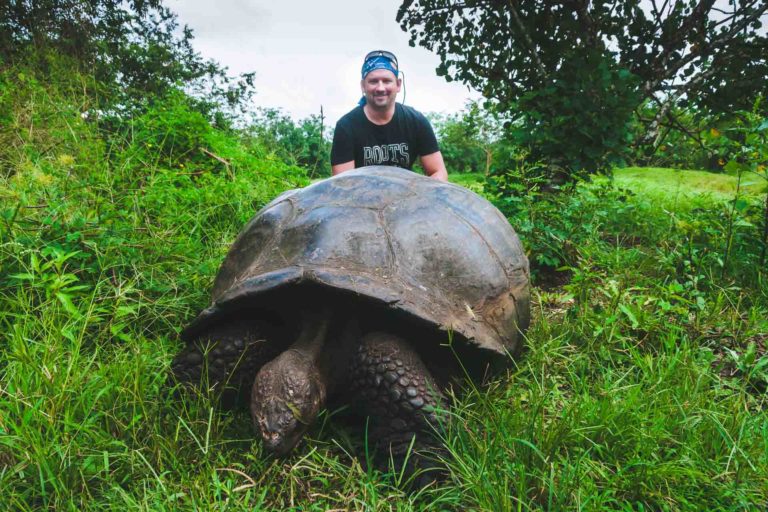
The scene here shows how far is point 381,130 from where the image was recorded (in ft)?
13.7

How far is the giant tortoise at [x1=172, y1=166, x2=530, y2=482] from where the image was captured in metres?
1.75

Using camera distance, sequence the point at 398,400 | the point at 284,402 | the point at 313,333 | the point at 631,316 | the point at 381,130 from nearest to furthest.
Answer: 1. the point at 284,402
2. the point at 398,400
3. the point at 313,333
4. the point at 631,316
5. the point at 381,130

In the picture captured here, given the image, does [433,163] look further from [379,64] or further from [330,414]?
[330,414]

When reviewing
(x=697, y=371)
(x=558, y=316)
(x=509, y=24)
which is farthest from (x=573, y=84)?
(x=697, y=371)

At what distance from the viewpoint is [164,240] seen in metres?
2.98

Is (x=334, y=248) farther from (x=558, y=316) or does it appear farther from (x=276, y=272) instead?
(x=558, y=316)

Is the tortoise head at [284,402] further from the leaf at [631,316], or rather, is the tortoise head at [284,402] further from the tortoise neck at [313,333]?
the leaf at [631,316]

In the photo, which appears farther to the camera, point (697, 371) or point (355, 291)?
point (697, 371)

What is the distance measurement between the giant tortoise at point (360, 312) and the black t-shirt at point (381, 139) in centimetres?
187

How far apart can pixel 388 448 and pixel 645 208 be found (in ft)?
13.0

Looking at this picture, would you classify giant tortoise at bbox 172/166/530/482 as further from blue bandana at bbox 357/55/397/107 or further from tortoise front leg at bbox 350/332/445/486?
blue bandana at bbox 357/55/397/107

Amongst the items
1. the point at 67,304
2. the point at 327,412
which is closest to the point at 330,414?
the point at 327,412

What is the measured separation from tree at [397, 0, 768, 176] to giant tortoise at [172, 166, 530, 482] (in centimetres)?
218

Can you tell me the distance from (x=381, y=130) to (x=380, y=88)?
0.38 metres
